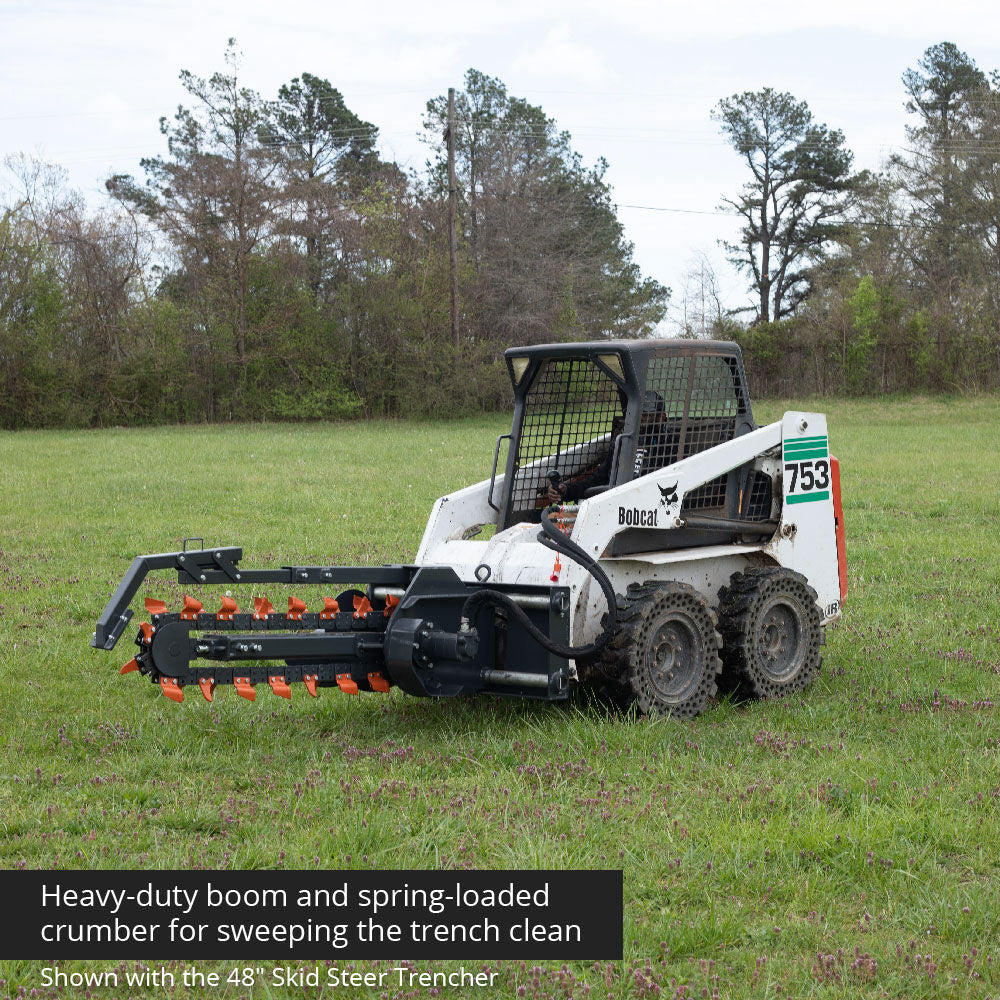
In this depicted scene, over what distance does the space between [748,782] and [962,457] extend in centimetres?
1919

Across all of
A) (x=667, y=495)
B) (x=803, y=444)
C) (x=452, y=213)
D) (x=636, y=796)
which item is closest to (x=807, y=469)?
(x=803, y=444)

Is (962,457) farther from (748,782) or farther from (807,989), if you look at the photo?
(807,989)

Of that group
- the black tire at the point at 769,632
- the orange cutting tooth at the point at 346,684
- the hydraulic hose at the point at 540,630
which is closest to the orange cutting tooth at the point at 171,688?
the orange cutting tooth at the point at 346,684

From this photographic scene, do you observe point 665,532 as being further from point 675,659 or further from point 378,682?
point 378,682

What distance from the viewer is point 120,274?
4209 cm

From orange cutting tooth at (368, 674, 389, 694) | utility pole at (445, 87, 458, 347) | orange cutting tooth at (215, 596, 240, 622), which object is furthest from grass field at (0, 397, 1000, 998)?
utility pole at (445, 87, 458, 347)

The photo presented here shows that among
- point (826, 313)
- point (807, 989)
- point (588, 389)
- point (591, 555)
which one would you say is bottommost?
point (807, 989)

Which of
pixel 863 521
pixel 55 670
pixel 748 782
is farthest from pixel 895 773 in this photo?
pixel 863 521

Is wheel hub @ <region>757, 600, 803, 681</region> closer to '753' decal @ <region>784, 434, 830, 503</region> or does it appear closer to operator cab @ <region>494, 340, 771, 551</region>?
operator cab @ <region>494, 340, 771, 551</region>

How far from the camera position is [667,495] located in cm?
668

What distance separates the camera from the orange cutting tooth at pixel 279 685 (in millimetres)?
5691

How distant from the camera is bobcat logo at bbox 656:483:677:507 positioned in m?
6.66

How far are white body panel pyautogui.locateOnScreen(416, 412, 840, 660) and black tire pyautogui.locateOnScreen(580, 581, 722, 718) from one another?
0.21 m

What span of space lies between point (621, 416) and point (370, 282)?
121 feet
